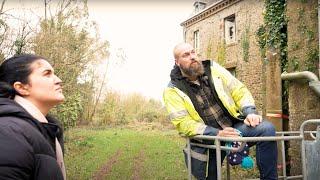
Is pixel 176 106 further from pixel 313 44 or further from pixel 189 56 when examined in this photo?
pixel 313 44

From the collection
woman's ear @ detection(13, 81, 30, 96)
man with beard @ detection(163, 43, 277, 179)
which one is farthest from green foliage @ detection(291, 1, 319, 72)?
woman's ear @ detection(13, 81, 30, 96)

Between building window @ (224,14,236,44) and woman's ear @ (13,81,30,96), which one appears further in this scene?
building window @ (224,14,236,44)

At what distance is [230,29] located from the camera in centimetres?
1783

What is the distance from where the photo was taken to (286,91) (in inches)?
289

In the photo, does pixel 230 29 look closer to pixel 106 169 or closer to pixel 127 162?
pixel 127 162

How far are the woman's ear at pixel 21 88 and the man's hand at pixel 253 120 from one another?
210 centimetres

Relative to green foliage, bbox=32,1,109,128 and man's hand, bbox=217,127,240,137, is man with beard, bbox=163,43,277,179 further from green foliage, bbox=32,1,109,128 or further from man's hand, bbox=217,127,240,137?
green foliage, bbox=32,1,109,128

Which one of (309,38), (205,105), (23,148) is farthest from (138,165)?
(23,148)

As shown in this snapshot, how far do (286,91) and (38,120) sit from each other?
633 centimetres

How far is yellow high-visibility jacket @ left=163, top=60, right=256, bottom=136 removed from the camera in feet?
11.2

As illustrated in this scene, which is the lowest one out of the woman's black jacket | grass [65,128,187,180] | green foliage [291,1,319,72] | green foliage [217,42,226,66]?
grass [65,128,187,180]

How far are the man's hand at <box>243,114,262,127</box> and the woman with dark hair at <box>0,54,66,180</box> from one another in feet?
6.13

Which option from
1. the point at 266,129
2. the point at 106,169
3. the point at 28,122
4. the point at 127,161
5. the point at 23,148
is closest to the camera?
→ the point at 23,148

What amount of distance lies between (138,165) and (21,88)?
848 centimetres
